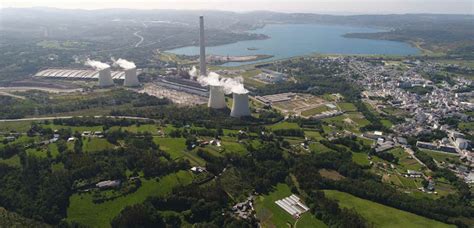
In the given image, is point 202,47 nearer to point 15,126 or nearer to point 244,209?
point 15,126

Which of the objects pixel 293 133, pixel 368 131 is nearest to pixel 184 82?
pixel 293 133

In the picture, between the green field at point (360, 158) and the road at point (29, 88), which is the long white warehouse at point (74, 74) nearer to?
the road at point (29, 88)

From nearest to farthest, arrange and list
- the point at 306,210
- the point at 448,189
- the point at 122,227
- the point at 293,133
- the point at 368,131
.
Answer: the point at 122,227
the point at 306,210
the point at 448,189
the point at 293,133
the point at 368,131

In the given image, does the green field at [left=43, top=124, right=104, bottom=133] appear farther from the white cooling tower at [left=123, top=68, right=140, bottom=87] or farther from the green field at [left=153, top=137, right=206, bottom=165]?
the white cooling tower at [left=123, top=68, right=140, bottom=87]

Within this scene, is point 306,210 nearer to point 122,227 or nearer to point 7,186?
point 122,227

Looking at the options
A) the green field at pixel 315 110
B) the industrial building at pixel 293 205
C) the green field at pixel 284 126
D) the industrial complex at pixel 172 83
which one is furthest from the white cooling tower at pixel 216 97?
the industrial building at pixel 293 205

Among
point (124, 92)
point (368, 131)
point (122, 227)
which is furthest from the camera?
point (124, 92)

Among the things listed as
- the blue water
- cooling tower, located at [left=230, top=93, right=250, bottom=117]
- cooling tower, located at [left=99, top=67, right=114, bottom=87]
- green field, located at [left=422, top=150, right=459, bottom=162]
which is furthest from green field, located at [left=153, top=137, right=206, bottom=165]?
the blue water
